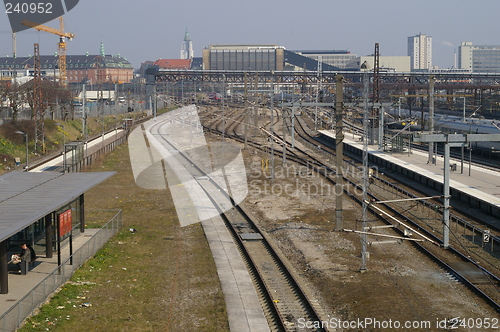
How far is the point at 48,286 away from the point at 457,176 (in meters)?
28.5

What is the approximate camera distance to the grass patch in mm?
16188

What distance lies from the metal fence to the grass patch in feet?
0.74

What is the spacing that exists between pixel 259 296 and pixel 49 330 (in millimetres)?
6339

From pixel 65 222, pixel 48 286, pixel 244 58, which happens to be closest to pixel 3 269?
pixel 48 286

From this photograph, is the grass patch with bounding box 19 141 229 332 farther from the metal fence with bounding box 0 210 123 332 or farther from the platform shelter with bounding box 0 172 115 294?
Result: the platform shelter with bounding box 0 172 115 294

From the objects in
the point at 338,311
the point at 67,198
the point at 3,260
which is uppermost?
the point at 67,198

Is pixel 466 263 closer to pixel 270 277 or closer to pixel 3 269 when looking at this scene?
pixel 270 277

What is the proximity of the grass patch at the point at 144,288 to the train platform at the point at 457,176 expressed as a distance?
47.1 feet

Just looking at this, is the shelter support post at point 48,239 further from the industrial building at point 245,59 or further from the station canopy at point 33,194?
the industrial building at point 245,59

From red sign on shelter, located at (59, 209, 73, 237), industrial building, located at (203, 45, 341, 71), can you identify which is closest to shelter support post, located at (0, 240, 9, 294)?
red sign on shelter, located at (59, 209, 73, 237)

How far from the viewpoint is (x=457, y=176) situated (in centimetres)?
3844

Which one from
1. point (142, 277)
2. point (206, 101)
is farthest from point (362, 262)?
point (206, 101)

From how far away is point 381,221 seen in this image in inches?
1133

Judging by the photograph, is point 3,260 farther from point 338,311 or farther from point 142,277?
point 338,311
